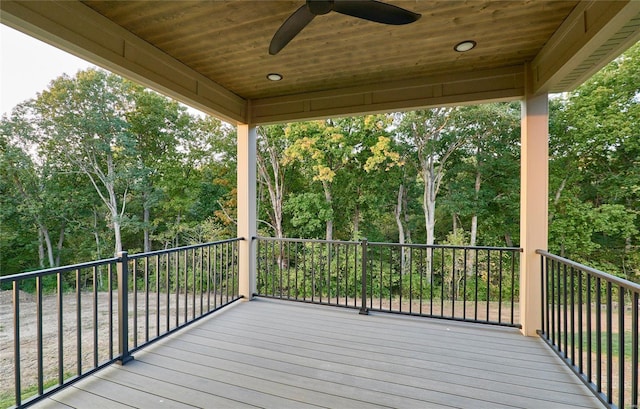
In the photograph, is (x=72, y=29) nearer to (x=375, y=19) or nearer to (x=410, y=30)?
(x=375, y=19)

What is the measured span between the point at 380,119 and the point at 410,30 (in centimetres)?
722

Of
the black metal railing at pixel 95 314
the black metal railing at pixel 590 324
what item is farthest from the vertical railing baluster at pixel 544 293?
the black metal railing at pixel 95 314

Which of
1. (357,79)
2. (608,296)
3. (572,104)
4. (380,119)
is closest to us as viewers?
(608,296)

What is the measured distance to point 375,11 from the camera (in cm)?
174

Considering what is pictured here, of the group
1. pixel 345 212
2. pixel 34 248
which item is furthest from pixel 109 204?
pixel 345 212

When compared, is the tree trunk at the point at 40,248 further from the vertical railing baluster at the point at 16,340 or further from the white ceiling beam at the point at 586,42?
the white ceiling beam at the point at 586,42

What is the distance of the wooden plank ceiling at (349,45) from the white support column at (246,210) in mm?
502

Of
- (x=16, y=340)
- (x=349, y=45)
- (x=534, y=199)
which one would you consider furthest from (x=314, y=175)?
(x=16, y=340)

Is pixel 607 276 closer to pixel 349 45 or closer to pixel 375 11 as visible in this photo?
pixel 375 11

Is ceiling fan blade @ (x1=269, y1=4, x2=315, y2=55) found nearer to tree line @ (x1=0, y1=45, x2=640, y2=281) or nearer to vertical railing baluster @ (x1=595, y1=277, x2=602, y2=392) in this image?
vertical railing baluster @ (x1=595, y1=277, x2=602, y2=392)

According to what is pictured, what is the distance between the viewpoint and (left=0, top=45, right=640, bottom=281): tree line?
8125 mm

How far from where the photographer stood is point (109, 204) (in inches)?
418

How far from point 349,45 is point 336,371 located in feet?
9.08

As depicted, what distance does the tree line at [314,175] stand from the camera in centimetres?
812
